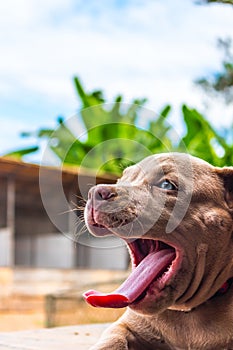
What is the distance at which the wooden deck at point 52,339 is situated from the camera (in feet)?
9.48

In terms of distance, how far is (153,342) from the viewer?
2312 millimetres

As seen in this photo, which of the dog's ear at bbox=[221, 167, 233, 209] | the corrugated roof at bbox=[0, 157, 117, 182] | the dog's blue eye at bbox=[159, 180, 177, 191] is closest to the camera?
the dog's blue eye at bbox=[159, 180, 177, 191]

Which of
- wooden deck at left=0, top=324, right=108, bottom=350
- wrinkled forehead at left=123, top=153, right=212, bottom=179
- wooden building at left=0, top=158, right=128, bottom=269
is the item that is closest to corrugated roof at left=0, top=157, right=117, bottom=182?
wooden building at left=0, top=158, right=128, bottom=269

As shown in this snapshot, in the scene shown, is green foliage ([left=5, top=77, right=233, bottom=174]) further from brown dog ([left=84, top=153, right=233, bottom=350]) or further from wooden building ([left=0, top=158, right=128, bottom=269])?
brown dog ([left=84, top=153, right=233, bottom=350])

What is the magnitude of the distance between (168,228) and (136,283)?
0.19 m

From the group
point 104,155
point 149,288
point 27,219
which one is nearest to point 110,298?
point 149,288

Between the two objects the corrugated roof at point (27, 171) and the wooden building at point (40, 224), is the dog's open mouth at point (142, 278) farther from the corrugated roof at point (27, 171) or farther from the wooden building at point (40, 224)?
the corrugated roof at point (27, 171)

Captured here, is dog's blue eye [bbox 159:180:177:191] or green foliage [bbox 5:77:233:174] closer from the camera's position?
dog's blue eye [bbox 159:180:177:191]

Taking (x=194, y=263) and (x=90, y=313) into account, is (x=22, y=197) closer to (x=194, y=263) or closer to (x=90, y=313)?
(x=90, y=313)

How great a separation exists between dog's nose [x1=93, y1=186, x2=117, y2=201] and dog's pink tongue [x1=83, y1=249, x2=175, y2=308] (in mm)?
251

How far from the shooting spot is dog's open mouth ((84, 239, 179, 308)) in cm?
201

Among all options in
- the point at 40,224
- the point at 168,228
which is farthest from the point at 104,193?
the point at 40,224

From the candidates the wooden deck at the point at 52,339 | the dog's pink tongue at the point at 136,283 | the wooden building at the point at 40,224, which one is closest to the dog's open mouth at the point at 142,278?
the dog's pink tongue at the point at 136,283

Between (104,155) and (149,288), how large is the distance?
34.0 feet
